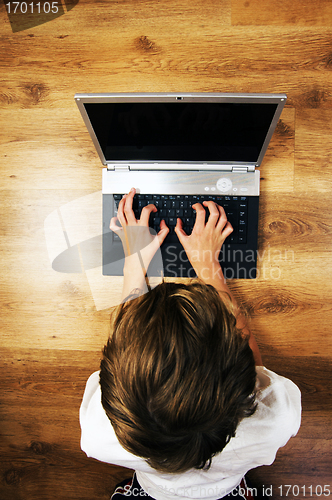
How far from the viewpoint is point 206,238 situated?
0.77 metres

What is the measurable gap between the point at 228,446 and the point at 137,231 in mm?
528

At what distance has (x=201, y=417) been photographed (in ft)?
1.48

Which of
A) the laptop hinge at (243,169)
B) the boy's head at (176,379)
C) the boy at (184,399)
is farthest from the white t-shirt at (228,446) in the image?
the laptop hinge at (243,169)

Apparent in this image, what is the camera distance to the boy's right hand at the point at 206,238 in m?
0.77

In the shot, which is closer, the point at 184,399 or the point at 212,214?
the point at 184,399

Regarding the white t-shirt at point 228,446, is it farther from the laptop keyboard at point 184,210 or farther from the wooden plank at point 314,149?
the wooden plank at point 314,149

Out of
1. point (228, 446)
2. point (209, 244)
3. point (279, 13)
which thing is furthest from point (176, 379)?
point (279, 13)

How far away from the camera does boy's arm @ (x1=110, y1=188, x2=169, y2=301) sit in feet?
2.57

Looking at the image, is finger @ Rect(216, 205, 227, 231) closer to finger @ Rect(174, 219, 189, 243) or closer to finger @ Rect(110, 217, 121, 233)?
finger @ Rect(174, 219, 189, 243)

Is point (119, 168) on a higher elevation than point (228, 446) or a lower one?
higher

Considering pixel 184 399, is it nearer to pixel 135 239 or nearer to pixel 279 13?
pixel 135 239

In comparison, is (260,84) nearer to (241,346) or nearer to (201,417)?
(241,346)

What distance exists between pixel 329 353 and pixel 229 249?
423mm

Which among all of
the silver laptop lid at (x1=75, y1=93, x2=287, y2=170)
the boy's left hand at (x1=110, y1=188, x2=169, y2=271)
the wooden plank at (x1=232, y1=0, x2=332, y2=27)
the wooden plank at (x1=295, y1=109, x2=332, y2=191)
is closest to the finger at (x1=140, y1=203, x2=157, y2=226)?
the boy's left hand at (x1=110, y1=188, x2=169, y2=271)
